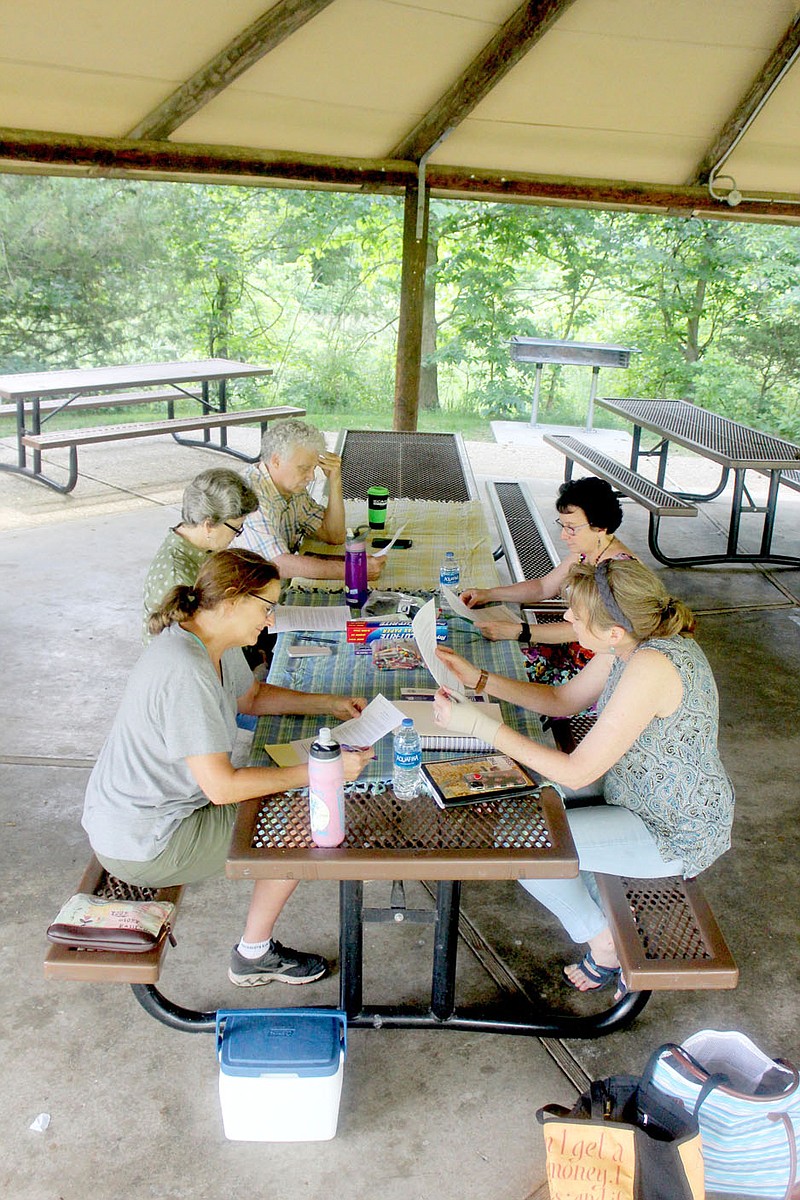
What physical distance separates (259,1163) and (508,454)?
860cm

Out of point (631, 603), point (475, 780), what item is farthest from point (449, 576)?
point (475, 780)

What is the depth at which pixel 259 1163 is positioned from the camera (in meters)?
2.32

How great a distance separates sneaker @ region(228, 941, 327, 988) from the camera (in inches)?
112

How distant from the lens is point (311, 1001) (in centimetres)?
282

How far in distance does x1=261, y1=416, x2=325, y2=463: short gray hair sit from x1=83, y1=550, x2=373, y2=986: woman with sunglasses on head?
151cm

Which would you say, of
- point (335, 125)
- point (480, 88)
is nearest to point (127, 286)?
point (335, 125)

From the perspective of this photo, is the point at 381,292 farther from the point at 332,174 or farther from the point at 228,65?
the point at 228,65

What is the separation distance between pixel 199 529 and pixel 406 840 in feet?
5.21

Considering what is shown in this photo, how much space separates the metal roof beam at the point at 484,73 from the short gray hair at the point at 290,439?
3005mm

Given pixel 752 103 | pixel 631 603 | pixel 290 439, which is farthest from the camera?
pixel 752 103

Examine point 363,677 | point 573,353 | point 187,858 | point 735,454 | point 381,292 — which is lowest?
point 187,858

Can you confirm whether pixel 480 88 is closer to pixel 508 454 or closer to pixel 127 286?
pixel 508 454

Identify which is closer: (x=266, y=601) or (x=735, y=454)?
(x=266, y=601)

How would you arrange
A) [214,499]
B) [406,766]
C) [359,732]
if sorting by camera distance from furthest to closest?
[214,499] < [359,732] < [406,766]
